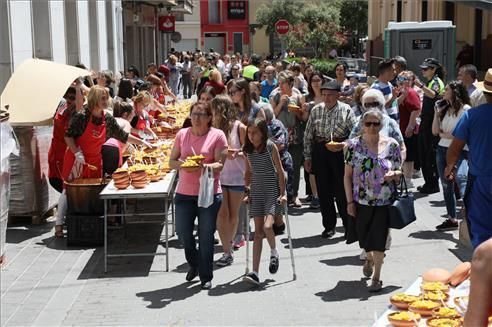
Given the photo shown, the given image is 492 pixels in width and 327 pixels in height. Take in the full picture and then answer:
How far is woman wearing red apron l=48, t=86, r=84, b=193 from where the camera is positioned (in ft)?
33.4

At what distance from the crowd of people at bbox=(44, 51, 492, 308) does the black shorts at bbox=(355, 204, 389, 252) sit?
1 cm

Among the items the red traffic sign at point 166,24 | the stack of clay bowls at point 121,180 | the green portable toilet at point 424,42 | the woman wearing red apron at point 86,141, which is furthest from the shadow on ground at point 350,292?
the red traffic sign at point 166,24

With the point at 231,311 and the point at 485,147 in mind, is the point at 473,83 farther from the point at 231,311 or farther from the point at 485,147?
the point at 231,311

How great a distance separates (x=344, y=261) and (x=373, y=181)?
1.61 meters

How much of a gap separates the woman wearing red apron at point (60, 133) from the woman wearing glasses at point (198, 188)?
273 centimetres

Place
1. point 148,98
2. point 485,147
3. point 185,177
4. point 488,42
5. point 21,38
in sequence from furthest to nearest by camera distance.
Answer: point 488,42 < point 21,38 < point 148,98 < point 185,177 < point 485,147

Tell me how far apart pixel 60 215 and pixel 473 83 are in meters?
5.51

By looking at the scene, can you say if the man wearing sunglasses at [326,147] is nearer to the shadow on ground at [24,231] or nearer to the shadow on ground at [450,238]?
the shadow on ground at [450,238]

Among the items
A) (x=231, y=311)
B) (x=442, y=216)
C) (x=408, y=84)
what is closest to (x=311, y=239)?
(x=442, y=216)

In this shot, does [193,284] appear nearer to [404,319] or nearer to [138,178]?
[138,178]

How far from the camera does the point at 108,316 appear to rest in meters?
6.97

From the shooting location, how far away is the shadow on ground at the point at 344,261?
8.61 meters

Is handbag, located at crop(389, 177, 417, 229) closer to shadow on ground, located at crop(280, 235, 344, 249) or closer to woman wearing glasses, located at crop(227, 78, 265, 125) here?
shadow on ground, located at crop(280, 235, 344, 249)

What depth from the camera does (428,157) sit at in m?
12.6
